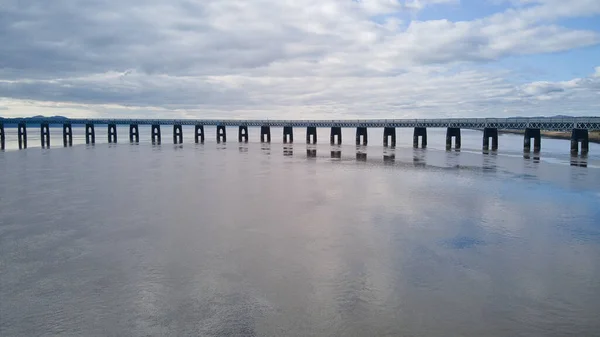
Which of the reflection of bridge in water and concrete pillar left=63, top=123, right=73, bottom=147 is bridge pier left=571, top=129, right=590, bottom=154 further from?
concrete pillar left=63, top=123, right=73, bottom=147

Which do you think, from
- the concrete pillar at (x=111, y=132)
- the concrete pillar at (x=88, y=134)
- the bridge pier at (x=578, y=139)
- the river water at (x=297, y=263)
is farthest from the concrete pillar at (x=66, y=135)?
the bridge pier at (x=578, y=139)

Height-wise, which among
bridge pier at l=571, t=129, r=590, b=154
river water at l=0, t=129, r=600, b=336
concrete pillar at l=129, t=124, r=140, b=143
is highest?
concrete pillar at l=129, t=124, r=140, b=143

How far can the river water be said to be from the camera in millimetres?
9156

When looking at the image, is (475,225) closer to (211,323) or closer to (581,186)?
(211,323)

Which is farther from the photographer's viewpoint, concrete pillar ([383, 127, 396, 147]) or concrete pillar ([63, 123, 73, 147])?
concrete pillar ([63, 123, 73, 147])

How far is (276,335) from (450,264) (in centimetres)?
665

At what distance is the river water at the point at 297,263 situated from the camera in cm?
916

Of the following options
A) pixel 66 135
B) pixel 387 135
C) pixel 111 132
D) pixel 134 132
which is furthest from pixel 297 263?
pixel 134 132

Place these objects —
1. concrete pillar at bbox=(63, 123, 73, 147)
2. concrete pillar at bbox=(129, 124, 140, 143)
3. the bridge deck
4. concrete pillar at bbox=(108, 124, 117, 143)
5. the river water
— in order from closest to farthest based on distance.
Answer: the river water
the bridge deck
concrete pillar at bbox=(63, 123, 73, 147)
concrete pillar at bbox=(108, 124, 117, 143)
concrete pillar at bbox=(129, 124, 140, 143)

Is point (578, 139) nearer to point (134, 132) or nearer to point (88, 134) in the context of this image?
point (134, 132)

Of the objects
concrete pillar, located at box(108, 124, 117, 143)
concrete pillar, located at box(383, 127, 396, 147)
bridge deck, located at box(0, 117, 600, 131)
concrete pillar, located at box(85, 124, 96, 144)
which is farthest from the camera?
concrete pillar, located at box(108, 124, 117, 143)

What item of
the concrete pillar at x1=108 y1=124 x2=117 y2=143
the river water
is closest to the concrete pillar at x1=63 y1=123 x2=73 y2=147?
the concrete pillar at x1=108 y1=124 x2=117 y2=143

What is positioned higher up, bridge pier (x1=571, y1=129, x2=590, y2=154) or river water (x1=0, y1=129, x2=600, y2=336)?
bridge pier (x1=571, y1=129, x2=590, y2=154)

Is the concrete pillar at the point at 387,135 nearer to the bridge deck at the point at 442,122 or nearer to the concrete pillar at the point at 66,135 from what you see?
the bridge deck at the point at 442,122
